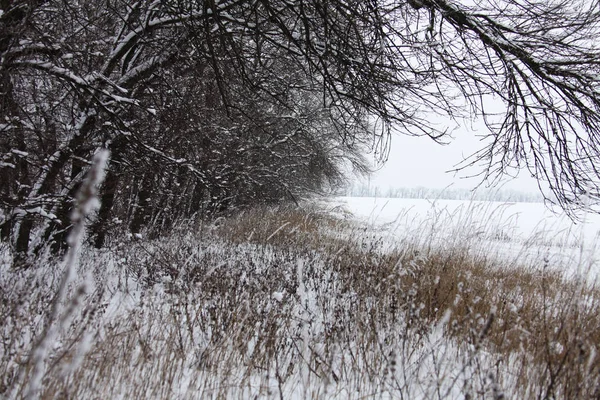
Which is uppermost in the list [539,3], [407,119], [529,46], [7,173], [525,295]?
[539,3]

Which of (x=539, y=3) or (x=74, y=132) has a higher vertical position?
(x=539, y=3)

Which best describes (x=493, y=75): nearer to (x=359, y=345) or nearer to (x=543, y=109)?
(x=543, y=109)

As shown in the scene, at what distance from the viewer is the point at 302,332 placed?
267 centimetres

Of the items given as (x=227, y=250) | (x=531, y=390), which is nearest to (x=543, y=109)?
(x=531, y=390)

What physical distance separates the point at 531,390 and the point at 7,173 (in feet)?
16.9

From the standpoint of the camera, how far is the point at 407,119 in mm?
3416

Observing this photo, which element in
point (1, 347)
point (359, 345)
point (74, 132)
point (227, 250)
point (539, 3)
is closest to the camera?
point (1, 347)

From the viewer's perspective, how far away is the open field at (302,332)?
1.79 m

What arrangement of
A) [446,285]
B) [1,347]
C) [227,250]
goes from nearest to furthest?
[1,347], [446,285], [227,250]

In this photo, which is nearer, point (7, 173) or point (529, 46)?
point (529, 46)

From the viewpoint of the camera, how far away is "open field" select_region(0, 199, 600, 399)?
179 centimetres

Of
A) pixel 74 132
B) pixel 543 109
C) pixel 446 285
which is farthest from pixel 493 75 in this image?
pixel 74 132

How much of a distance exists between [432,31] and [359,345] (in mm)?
2805

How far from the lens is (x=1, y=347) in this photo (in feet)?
7.24
